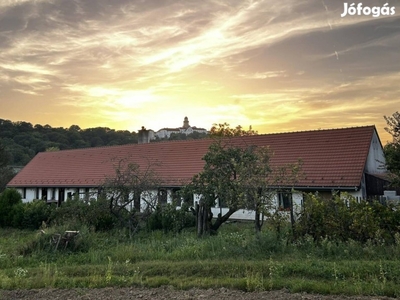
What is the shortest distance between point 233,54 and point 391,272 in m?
11.2

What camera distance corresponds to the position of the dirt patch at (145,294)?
17.3 feet

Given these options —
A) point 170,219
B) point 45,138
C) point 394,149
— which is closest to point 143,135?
point 170,219

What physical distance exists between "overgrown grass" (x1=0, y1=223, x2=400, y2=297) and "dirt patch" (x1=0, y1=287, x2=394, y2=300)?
0.23 meters

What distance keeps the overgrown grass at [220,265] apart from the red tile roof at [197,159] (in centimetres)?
641

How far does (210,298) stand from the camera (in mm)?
5277

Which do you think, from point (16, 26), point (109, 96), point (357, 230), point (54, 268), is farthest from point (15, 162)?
point (357, 230)

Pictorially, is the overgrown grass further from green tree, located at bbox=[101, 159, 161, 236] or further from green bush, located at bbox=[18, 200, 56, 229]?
green bush, located at bbox=[18, 200, 56, 229]

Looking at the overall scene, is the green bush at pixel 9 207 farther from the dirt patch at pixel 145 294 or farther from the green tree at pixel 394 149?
the green tree at pixel 394 149

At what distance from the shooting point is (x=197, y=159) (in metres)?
23.2

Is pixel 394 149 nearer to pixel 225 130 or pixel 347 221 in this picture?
pixel 347 221

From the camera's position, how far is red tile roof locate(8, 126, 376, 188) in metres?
17.5

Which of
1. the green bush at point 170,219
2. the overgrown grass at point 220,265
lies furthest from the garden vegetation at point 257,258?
the green bush at point 170,219

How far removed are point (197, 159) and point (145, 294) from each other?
17738 mm

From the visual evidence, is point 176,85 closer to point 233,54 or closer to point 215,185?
point 233,54
